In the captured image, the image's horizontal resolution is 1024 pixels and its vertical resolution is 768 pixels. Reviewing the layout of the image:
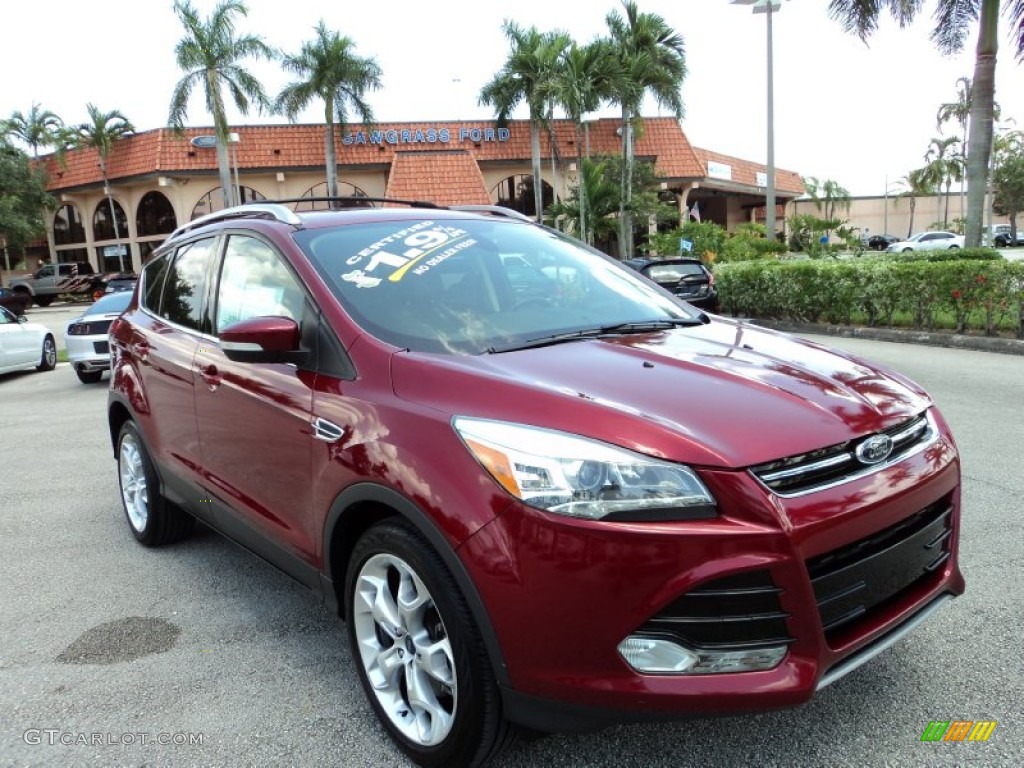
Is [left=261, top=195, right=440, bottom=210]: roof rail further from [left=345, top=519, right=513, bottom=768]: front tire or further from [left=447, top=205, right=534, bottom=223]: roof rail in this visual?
[left=345, top=519, right=513, bottom=768]: front tire

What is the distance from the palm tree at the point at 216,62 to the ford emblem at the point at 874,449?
35240mm

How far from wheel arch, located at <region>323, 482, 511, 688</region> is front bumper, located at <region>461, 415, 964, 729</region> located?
0.04m

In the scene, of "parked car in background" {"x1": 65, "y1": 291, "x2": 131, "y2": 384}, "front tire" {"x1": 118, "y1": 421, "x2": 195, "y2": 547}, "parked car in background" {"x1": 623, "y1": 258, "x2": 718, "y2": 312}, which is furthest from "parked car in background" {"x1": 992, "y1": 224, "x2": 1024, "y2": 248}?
Result: "front tire" {"x1": 118, "y1": 421, "x2": 195, "y2": 547}

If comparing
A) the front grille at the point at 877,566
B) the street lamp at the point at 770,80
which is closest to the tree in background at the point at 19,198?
the street lamp at the point at 770,80

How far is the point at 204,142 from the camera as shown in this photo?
36906mm

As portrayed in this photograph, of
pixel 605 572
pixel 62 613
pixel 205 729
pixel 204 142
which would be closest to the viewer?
pixel 605 572

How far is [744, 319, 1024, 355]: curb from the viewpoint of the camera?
1065 centimetres

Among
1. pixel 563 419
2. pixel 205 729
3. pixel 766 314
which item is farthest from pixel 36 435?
pixel 766 314

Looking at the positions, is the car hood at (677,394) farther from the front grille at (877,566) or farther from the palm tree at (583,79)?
the palm tree at (583,79)

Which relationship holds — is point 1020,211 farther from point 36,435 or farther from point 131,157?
point 36,435

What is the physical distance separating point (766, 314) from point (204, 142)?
30379 mm

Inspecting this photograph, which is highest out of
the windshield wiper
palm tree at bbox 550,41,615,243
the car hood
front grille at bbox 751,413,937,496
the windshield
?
palm tree at bbox 550,41,615,243

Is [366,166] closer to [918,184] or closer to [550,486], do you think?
[550,486]

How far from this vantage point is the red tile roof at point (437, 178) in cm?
3469
